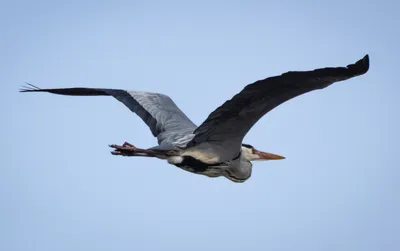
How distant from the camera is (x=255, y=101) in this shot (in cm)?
745

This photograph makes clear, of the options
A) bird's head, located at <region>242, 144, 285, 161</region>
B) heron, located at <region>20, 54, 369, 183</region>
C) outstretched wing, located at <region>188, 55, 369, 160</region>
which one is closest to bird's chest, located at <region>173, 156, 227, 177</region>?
heron, located at <region>20, 54, 369, 183</region>

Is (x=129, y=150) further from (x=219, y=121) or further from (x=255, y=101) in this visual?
(x=255, y=101)

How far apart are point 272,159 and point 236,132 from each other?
2051mm

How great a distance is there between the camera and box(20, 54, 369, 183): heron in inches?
284

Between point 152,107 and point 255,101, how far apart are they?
9.00 feet

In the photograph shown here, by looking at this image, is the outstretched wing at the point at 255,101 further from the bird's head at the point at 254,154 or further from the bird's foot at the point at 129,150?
the bird's head at the point at 254,154

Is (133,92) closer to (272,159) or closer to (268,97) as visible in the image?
(272,159)

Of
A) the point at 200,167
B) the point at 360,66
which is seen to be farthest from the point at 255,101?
the point at 200,167

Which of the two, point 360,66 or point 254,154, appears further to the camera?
point 254,154

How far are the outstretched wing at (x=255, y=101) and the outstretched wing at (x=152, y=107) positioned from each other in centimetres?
129

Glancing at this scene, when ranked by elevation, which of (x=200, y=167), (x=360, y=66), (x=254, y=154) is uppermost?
(x=360, y=66)

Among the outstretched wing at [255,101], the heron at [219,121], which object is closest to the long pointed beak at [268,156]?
the heron at [219,121]

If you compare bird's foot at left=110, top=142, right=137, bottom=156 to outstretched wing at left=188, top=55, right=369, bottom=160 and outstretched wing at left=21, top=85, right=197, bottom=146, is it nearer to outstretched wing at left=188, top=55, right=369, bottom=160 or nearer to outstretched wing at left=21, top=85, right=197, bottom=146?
outstretched wing at left=188, top=55, right=369, bottom=160

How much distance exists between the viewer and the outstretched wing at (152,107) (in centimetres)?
959
